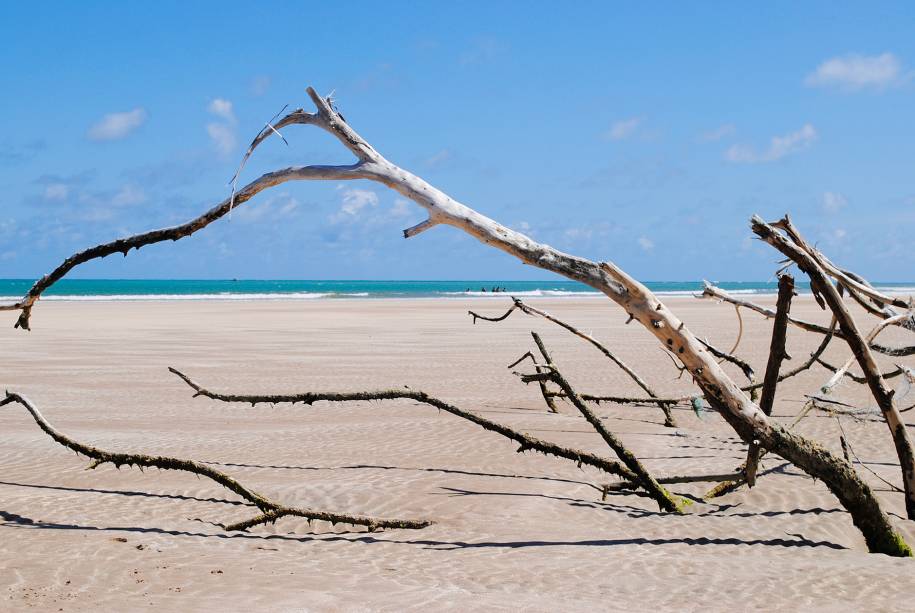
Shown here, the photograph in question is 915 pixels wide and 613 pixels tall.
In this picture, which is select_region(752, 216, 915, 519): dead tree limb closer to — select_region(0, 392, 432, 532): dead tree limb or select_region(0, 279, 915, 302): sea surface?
select_region(0, 392, 432, 532): dead tree limb

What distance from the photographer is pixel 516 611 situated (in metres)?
4.02

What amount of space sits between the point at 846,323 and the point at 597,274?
1761 mm

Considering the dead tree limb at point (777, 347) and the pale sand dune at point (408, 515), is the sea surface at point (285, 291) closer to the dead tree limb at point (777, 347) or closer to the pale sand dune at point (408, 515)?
the pale sand dune at point (408, 515)

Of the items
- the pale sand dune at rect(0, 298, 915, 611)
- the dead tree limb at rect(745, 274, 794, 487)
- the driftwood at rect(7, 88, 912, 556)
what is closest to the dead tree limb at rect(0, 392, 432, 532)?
the pale sand dune at rect(0, 298, 915, 611)

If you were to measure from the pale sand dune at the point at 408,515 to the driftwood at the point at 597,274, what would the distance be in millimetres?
402

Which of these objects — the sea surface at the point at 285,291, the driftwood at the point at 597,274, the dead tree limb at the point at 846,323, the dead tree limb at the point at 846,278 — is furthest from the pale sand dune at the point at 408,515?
the sea surface at the point at 285,291

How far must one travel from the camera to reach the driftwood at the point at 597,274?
4.89 metres

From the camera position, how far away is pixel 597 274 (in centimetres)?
491

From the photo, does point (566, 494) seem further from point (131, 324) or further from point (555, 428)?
point (131, 324)

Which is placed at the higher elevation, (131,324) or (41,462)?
(131,324)

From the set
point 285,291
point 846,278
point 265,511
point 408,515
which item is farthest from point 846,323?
point 285,291

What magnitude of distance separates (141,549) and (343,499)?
5.62 feet

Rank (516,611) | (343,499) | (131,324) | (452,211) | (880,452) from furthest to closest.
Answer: (131,324) < (880,452) < (343,499) < (452,211) < (516,611)

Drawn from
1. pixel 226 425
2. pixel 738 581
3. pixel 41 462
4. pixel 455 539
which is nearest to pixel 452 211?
pixel 455 539
